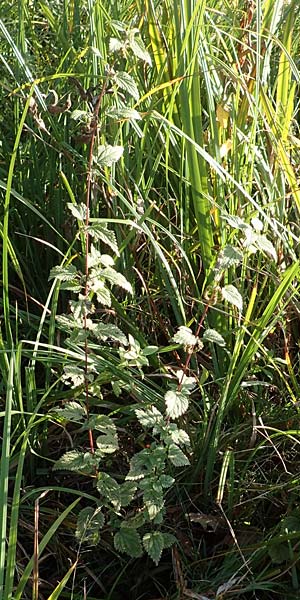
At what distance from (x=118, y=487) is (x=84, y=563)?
0.21 metres

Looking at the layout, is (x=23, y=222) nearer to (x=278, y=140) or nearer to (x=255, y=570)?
(x=278, y=140)

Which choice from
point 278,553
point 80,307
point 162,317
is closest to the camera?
point 80,307

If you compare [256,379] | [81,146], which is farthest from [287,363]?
[81,146]

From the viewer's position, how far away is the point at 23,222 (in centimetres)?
166

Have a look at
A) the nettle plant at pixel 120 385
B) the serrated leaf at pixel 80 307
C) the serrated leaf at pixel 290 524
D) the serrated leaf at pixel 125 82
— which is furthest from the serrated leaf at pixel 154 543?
the serrated leaf at pixel 125 82

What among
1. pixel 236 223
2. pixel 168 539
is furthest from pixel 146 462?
pixel 236 223

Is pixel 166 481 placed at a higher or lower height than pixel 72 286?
lower

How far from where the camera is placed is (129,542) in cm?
125

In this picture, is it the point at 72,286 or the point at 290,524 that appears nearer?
the point at 72,286

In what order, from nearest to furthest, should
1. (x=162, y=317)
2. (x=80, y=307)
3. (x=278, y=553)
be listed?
1. (x=80, y=307)
2. (x=278, y=553)
3. (x=162, y=317)

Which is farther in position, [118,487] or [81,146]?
[81,146]

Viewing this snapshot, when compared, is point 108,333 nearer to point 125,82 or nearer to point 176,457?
point 176,457

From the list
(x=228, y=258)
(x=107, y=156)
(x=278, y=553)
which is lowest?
(x=278, y=553)

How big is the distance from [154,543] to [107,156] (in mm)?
601
